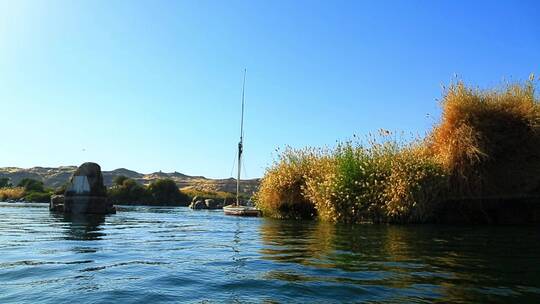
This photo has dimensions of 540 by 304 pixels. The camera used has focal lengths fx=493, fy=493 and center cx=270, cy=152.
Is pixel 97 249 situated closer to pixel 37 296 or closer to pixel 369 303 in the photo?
pixel 37 296

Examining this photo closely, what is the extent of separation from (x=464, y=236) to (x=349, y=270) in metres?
8.30

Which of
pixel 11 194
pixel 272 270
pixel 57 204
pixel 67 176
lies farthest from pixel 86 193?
pixel 67 176

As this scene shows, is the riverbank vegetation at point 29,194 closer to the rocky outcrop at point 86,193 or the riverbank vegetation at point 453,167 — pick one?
the rocky outcrop at point 86,193

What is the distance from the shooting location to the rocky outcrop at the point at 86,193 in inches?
1401

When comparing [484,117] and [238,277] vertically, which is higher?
[484,117]

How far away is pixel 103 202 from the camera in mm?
36469

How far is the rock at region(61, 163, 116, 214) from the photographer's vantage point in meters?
35.6

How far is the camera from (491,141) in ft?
72.8

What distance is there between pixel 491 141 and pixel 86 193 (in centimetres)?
2717

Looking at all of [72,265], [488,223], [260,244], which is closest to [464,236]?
[260,244]

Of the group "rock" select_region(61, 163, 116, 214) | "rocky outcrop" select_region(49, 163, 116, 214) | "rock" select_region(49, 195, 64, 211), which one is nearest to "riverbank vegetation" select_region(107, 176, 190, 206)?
"rock" select_region(49, 195, 64, 211)

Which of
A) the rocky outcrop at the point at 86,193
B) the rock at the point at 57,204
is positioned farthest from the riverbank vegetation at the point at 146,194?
the rocky outcrop at the point at 86,193

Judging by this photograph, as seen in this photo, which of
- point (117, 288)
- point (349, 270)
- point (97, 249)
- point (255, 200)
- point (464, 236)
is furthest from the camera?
point (255, 200)

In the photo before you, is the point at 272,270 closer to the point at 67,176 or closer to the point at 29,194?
the point at 29,194
